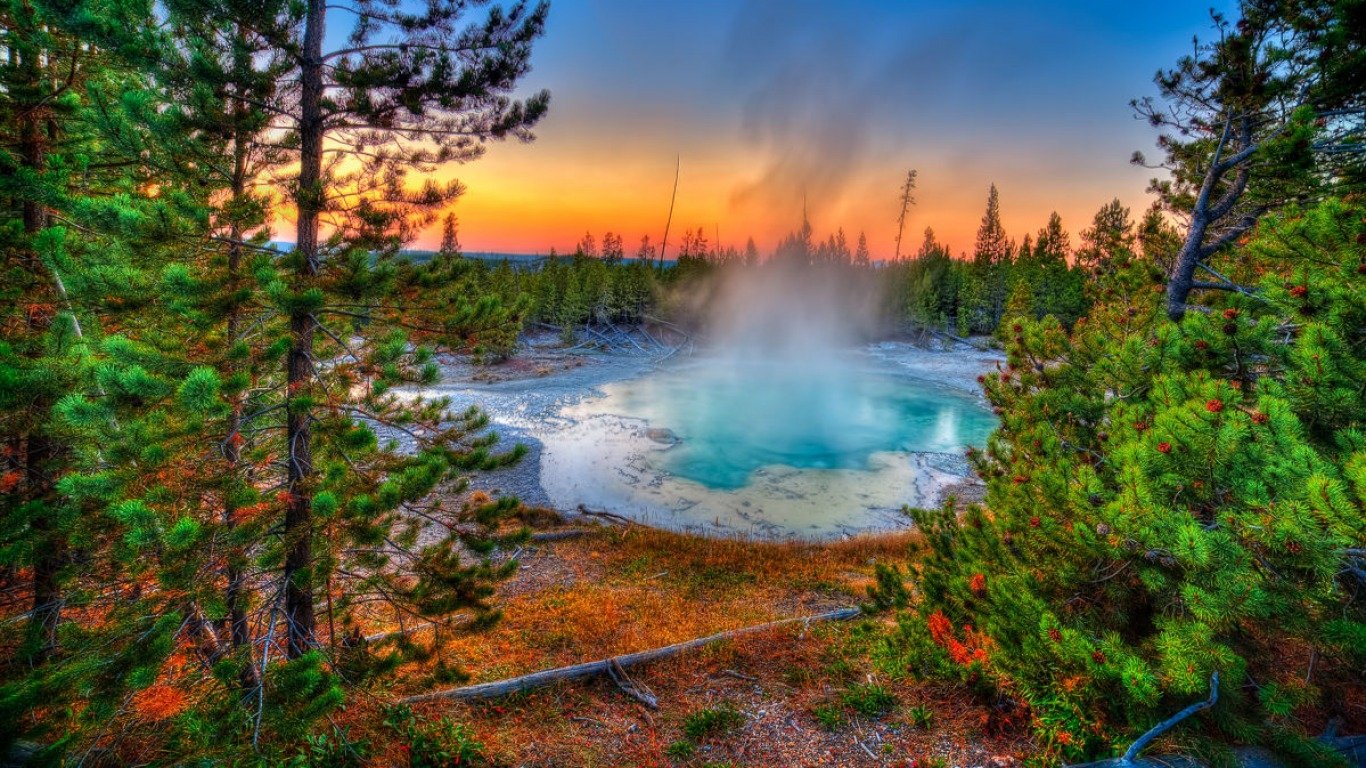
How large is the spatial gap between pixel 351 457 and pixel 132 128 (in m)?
3.32

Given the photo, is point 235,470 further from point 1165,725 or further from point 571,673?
point 1165,725

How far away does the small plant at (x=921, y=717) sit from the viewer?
5215mm

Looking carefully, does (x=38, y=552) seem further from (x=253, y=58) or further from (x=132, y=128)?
(x=253, y=58)

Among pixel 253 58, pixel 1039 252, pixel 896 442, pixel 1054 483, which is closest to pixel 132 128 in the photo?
pixel 253 58

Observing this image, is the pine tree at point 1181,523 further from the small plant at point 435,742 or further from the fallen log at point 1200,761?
the small plant at point 435,742

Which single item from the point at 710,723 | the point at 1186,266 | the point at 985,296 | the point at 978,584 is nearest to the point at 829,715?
the point at 710,723

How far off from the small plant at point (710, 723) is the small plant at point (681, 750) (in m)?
0.12

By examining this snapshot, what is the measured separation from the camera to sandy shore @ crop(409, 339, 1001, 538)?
16.5 m

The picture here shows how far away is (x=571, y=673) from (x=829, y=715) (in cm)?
337

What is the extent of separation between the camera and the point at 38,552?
4.33 metres

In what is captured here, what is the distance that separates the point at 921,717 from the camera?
5254mm

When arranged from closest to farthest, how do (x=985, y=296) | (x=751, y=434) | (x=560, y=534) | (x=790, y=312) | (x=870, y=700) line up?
1. (x=870, y=700)
2. (x=560, y=534)
3. (x=751, y=434)
4. (x=985, y=296)
5. (x=790, y=312)

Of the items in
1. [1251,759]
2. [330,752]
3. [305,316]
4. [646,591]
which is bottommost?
[646,591]

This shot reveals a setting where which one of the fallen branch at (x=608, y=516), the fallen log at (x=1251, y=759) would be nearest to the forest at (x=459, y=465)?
the fallen log at (x=1251, y=759)
